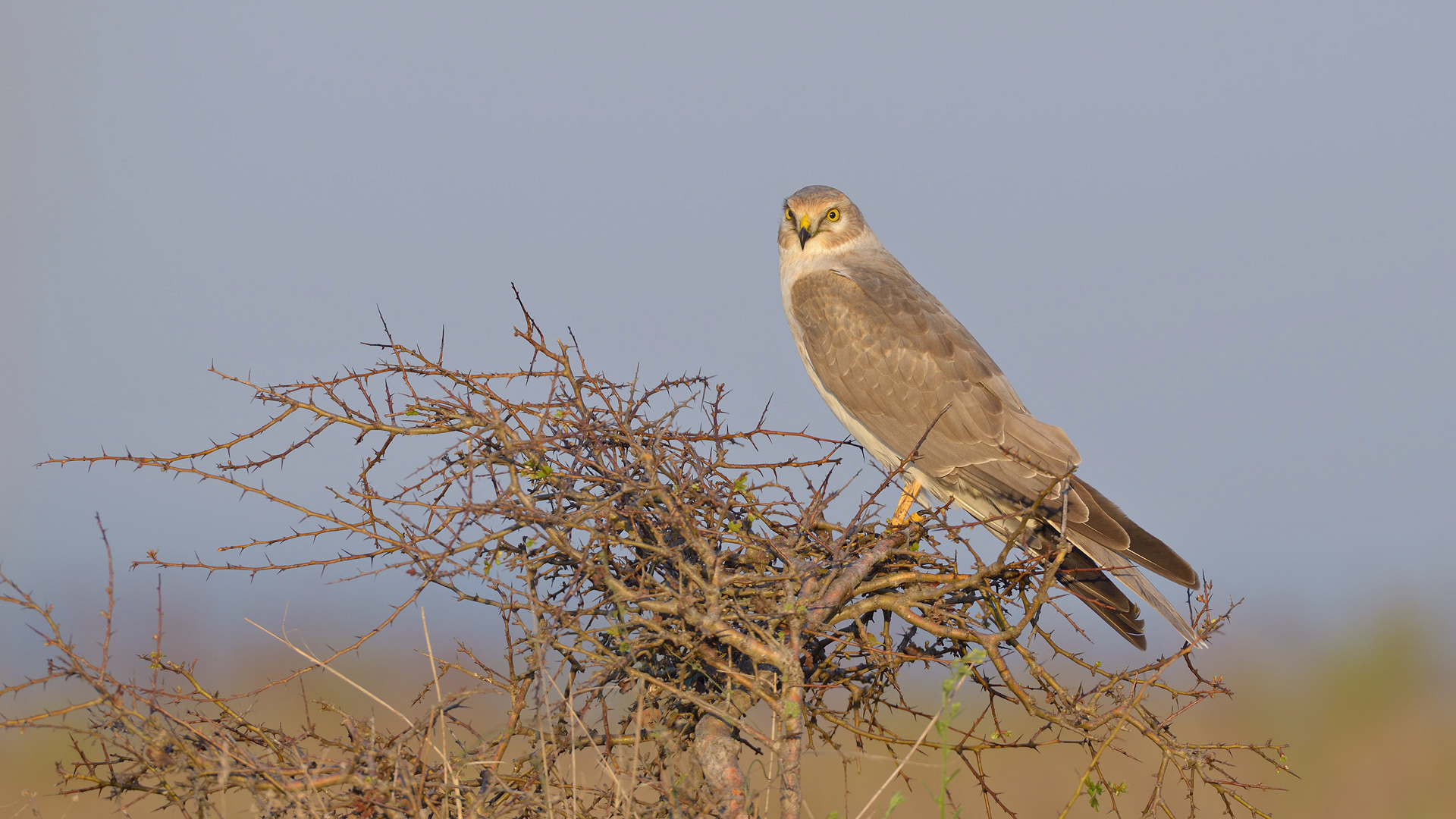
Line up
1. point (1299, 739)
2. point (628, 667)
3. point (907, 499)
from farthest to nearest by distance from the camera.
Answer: point (1299, 739) < point (907, 499) < point (628, 667)

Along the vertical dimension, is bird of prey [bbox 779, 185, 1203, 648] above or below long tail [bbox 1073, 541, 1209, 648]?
above

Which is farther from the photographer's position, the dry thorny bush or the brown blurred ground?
the brown blurred ground

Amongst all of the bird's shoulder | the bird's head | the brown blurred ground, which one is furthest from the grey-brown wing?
the brown blurred ground

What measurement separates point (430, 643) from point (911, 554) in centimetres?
172

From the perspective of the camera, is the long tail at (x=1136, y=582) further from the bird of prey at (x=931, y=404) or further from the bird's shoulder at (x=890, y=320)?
the bird's shoulder at (x=890, y=320)

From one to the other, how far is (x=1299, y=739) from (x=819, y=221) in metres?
14.4

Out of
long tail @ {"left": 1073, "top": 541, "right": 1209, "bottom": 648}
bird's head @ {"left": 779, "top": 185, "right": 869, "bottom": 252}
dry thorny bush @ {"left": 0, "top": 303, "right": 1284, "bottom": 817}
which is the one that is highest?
bird's head @ {"left": 779, "top": 185, "right": 869, "bottom": 252}

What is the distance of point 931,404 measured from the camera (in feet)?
18.2

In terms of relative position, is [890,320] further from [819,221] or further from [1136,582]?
[1136,582]

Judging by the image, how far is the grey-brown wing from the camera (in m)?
5.22

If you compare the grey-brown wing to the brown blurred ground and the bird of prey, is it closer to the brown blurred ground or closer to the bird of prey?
the bird of prey

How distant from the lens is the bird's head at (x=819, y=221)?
657 cm

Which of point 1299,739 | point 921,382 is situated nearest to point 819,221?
point 921,382

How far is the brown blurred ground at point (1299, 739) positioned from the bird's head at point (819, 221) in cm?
630
